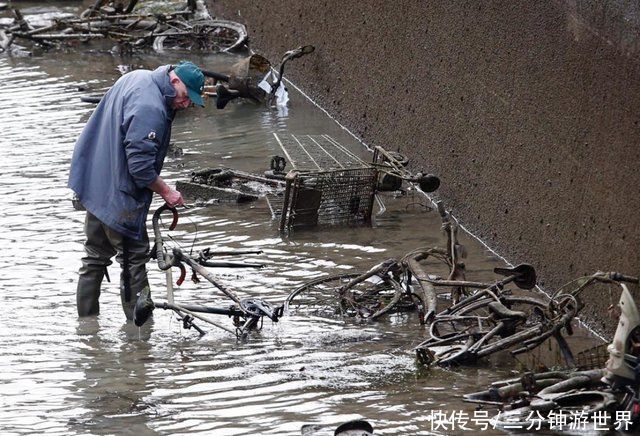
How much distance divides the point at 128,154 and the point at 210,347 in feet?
4.27

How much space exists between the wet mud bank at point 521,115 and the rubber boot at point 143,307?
289cm

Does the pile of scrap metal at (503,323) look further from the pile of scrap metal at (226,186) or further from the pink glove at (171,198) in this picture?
the pile of scrap metal at (226,186)

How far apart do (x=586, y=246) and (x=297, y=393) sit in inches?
102

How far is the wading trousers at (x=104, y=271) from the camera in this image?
8.04m

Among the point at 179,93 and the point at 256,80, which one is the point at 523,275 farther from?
the point at 256,80

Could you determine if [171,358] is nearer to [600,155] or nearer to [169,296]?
[169,296]

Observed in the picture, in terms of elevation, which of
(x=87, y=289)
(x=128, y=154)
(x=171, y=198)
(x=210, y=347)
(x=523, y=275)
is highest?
(x=128, y=154)

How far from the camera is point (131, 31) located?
17797 mm

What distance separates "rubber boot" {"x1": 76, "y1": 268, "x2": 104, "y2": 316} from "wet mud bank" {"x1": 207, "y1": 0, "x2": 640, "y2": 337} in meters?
3.19

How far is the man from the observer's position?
7.57 meters

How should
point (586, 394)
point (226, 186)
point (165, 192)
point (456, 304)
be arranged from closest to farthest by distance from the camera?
point (586, 394) < point (456, 304) < point (165, 192) < point (226, 186)

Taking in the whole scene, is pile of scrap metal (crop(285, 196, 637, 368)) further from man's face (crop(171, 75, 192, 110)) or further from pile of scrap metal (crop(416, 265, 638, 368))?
man's face (crop(171, 75, 192, 110))

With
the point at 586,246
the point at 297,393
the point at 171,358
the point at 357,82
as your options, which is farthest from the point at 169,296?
the point at 357,82

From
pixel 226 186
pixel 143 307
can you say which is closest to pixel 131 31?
pixel 226 186
